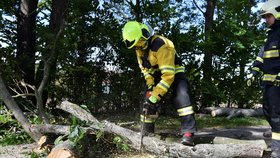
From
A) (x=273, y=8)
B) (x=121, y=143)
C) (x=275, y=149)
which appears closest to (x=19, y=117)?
(x=121, y=143)

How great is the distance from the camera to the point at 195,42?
813 centimetres

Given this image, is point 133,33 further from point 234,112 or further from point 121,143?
point 234,112

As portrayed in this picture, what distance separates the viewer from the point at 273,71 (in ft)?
13.0

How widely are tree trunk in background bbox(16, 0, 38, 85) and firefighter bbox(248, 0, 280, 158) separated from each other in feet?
17.3

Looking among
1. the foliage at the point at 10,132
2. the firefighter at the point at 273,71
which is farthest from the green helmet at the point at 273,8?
the foliage at the point at 10,132

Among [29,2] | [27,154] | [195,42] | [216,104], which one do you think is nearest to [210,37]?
[195,42]

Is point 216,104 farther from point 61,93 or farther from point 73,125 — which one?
point 73,125

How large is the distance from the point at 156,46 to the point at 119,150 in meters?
1.61

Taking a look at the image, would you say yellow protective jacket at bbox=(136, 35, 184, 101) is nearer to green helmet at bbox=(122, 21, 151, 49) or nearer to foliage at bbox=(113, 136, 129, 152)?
green helmet at bbox=(122, 21, 151, 49)

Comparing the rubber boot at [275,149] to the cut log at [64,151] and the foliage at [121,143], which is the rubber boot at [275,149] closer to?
the foliage at [121,143]

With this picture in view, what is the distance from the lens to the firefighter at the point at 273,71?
3867 mm

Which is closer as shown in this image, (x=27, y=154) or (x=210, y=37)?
(x=27, y=154)

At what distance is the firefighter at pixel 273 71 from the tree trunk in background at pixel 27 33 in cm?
528

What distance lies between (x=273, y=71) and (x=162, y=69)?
1.38 m
